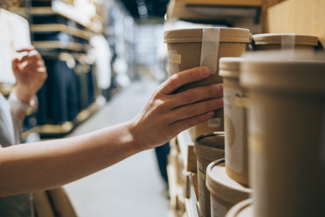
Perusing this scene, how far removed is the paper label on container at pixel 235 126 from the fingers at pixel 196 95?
0.16 m

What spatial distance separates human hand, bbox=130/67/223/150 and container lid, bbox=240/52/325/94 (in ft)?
1.41

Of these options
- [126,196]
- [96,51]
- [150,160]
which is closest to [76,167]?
[126,196]

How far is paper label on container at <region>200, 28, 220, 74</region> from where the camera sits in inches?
31.7

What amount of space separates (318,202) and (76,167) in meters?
0.68

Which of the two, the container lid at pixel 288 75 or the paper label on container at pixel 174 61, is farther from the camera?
the paper label on container at pixel 174 61

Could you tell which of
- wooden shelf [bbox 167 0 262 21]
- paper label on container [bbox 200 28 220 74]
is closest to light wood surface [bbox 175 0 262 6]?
wooden shelf [bbox 167 0 262 21]

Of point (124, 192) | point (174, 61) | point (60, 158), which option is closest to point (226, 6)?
point (174, 61)

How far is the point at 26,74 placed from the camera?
1.55m

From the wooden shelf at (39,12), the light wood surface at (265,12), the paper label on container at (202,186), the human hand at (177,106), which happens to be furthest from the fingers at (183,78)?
the wooden shelf at (39,12)

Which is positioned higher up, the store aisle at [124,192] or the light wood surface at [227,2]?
the light wood surface at [227,2]

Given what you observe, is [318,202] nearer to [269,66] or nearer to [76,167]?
[269,66]

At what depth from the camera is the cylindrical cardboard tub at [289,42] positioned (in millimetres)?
875

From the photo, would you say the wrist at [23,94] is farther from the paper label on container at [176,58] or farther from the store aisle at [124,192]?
the store aisle at [124,192]

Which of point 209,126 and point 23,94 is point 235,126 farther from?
point 23,94
